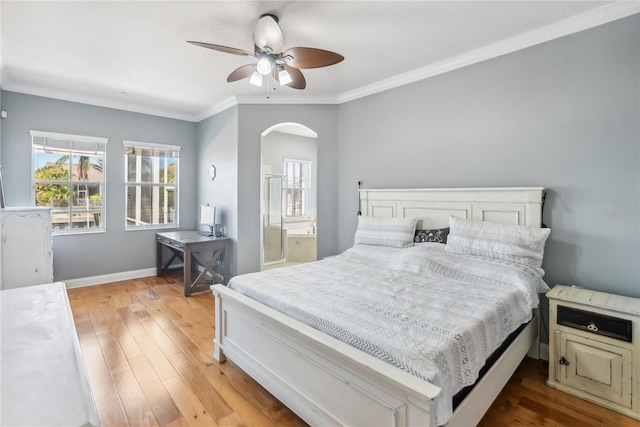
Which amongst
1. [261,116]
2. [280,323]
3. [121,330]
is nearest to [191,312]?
[121,330]

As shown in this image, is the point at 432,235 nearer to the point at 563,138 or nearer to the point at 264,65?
the point at 563,138

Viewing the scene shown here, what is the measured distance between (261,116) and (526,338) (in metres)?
3.90

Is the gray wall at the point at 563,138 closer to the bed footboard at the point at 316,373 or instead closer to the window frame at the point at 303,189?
the bed footboard at the point at 316,373

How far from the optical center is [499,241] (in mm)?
2471

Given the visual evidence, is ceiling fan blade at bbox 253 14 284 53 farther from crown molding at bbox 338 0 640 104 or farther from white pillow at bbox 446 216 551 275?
white pillow at bbox 446 216 551 275

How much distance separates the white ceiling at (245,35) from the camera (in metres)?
2.26

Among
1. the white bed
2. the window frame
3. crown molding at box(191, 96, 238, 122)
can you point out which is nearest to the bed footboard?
the white bed

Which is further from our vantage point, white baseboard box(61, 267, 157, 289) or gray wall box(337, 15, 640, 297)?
white baseboard box(61, 267, 157, 289)

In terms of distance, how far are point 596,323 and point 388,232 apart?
5.54 ft

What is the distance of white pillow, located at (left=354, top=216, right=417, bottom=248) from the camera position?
10.1ft

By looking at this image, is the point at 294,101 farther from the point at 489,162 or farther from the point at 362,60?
the point at 489,162

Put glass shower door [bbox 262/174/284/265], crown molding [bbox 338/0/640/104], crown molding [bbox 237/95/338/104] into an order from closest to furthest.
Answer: crown molding [bbox 338/0/640/104] → crown molding [bbox 237/95/338/104] → glass shower door [bbox 262/174/284/265]

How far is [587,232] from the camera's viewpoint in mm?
2396

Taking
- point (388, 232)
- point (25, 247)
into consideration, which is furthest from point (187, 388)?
point (25, 247)
